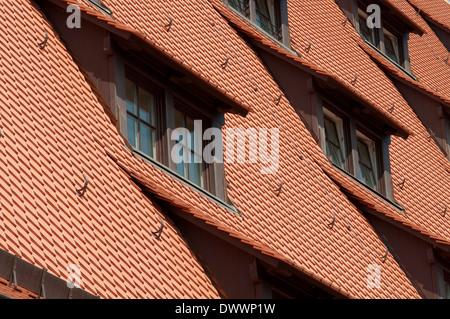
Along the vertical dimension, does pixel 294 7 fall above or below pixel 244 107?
above

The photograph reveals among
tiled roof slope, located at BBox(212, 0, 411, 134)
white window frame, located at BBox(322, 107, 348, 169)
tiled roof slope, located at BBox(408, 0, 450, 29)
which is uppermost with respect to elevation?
tiled roof slope, located at BBox(408, 0, 450, 29)

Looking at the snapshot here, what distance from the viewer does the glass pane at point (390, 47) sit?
25141 millimetres

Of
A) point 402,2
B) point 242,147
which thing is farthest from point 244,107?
point 402,2

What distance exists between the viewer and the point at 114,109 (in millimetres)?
14766

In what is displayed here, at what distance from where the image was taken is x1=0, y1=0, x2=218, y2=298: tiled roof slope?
482 inches

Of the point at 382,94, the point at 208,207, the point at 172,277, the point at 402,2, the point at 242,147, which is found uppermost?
the point at 402,2

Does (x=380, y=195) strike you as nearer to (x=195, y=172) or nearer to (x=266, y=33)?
(x=266, y=33)

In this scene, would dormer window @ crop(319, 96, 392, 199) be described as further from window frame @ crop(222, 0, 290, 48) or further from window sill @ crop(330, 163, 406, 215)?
window frame @ crop(222, 0, 290, 48)

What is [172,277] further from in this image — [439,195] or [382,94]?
[382,94]

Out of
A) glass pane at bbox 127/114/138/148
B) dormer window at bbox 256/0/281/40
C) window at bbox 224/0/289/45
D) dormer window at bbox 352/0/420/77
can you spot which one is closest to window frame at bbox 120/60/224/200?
glass pane at bbox 127/114/138/148

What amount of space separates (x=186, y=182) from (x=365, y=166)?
5193mm

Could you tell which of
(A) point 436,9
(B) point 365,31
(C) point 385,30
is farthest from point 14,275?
(A) point 436,9

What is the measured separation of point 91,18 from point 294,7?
7.82m

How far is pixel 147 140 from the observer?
15.2 metres
